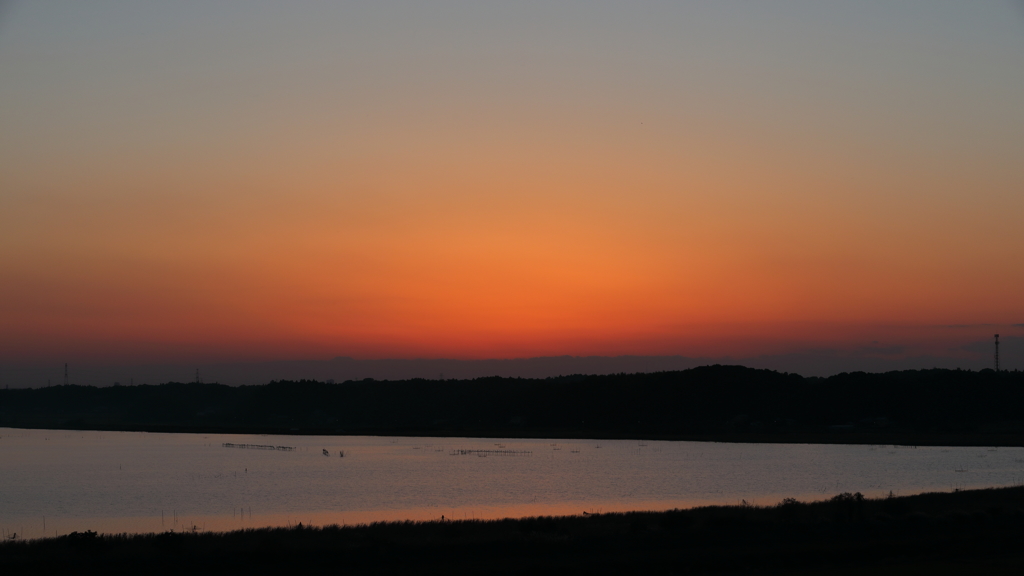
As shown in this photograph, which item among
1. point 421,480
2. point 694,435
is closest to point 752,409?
point 694,435

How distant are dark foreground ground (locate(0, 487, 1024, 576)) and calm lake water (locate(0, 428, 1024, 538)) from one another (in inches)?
400

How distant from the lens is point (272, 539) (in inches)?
1156

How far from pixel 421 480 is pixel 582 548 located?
39198 millimetres

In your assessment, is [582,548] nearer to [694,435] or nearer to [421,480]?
[421,480]

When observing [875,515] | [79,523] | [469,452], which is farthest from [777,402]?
[79,523]

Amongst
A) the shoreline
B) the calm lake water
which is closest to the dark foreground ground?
the calm lake water

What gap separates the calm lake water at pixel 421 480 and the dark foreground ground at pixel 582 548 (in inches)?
400

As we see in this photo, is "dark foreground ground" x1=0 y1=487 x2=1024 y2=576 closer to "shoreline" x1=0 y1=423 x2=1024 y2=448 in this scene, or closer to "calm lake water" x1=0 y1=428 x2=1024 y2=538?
"calm lake water" x1=0 y1=428 x2=1024 y2=538

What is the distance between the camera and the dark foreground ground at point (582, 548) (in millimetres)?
24766

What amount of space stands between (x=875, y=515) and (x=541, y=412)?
140340mm

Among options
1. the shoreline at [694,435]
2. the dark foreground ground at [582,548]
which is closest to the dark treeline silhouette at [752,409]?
the shoreline at [694,435]

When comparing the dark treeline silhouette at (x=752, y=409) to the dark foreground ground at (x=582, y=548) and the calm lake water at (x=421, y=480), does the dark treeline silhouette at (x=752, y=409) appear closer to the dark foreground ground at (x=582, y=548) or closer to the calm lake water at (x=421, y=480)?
the calm lake water at (x=421, y=480)

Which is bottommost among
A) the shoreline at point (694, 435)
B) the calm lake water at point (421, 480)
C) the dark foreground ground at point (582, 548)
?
the shoreline at point (694, 435)

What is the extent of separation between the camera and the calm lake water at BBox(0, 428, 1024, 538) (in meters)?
45.1
